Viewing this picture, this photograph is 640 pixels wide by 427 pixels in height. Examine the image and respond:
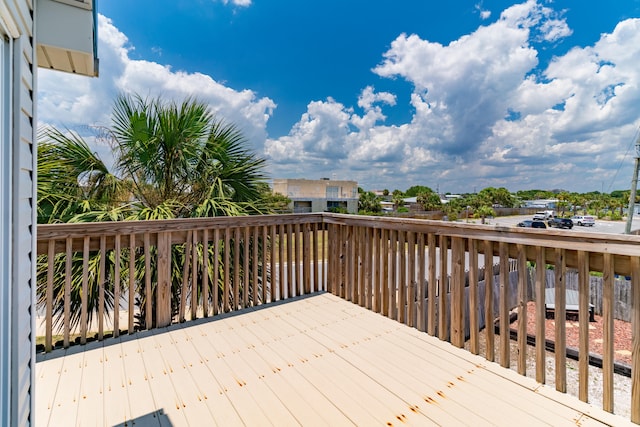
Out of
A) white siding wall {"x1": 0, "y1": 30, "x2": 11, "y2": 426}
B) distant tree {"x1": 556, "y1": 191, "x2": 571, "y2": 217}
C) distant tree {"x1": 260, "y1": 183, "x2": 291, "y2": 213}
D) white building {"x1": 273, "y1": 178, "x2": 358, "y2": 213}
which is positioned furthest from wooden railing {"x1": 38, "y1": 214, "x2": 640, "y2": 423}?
distant tree {"x1": 556, "y1": 191, "x2": 571, "y2": 217}

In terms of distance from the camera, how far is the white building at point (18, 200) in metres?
1.06

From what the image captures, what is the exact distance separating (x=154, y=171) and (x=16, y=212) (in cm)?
284

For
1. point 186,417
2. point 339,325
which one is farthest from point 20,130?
point 339,325

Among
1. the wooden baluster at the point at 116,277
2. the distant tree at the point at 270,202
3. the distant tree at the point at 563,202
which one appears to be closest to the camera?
the wooden baluster at the point at 116,277

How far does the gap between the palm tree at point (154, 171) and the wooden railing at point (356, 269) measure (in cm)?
39

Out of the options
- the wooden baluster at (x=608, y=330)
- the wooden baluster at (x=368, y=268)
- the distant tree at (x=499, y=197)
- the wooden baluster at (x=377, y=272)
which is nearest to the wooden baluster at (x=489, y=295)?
the wooden baluster at (x=608, y=330)

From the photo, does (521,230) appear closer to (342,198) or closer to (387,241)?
(387,241)

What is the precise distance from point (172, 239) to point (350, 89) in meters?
25.0

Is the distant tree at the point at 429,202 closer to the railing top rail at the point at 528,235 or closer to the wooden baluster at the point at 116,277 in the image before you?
the railing top rail at the point at 528,235

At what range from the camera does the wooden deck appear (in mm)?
1642

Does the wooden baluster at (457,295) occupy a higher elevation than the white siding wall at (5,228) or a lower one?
lower

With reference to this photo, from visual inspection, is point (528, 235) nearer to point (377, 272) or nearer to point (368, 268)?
point (377, 272)

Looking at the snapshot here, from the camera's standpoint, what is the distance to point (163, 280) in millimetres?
2762

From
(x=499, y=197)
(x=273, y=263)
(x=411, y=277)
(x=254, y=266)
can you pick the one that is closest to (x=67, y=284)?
(x=254, y=266)
